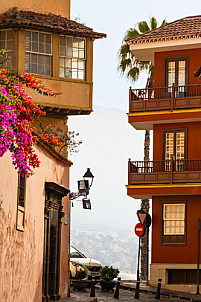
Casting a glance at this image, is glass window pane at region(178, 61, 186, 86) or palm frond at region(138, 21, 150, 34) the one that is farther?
palm frond at region(138, 21, 150, 34)

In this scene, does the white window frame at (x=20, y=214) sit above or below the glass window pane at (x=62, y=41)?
below

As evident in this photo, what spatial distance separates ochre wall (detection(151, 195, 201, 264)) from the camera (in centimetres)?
3962

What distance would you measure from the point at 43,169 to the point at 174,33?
66.6ft

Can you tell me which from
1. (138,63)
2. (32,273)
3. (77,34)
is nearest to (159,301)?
(32,273)

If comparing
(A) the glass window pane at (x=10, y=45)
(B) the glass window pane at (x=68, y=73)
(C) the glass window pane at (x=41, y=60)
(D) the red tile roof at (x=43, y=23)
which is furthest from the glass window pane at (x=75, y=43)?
(A) the glass window pane at (x=10, y=45)

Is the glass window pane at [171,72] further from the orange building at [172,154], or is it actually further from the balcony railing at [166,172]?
the balcony railing at [166,172]

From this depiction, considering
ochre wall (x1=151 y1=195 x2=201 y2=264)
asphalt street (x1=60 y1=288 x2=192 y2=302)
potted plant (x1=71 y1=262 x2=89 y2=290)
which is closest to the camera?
asphalt street (x1=60 y1=288 x2=192 y2=302)

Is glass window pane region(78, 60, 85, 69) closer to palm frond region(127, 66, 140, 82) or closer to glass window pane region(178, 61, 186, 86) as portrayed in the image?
glass window pane region(178, 61, 186, 86)

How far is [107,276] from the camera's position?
1276 inches

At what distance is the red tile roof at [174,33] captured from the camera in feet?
134

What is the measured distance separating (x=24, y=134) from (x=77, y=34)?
18.9 m

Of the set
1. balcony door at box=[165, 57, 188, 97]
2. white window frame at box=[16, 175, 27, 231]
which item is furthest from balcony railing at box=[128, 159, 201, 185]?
white window frame at box=[16, 175, 27, 231]

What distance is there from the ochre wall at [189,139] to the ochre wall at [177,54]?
2172mm

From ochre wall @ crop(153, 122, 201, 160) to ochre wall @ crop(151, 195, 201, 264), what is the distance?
2068mm
